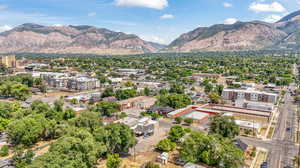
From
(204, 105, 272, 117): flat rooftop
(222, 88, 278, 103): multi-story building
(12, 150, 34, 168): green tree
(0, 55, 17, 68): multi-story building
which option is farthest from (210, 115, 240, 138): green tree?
(0, 55, 17, 68): multi-story building

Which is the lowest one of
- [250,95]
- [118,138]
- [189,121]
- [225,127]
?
[189,121]

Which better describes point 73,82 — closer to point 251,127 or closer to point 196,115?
point 196,115

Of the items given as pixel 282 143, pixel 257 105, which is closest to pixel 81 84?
pixel 257 105

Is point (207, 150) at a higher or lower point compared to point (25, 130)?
lower

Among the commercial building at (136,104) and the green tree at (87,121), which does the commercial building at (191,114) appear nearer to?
the commercial building at (136,104)

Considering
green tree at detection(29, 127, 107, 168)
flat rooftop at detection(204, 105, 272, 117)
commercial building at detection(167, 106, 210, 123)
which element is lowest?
commercial building at detection(167, 106, 210, 123)

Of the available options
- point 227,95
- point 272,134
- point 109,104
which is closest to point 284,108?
point 227,95

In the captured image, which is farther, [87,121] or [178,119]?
[178,119]

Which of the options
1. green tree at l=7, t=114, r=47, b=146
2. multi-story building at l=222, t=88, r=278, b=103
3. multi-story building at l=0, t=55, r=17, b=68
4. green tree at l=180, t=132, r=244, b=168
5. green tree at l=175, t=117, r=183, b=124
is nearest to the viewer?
green tree at l=180, t=132, r=244, b=168

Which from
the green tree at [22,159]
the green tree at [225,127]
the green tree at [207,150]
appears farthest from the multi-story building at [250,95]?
the green tree at [22,159]

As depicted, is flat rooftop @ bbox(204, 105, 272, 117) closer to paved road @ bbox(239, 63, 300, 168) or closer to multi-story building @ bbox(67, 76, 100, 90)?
paved road @ bbox(239, 63, 300, 168)
